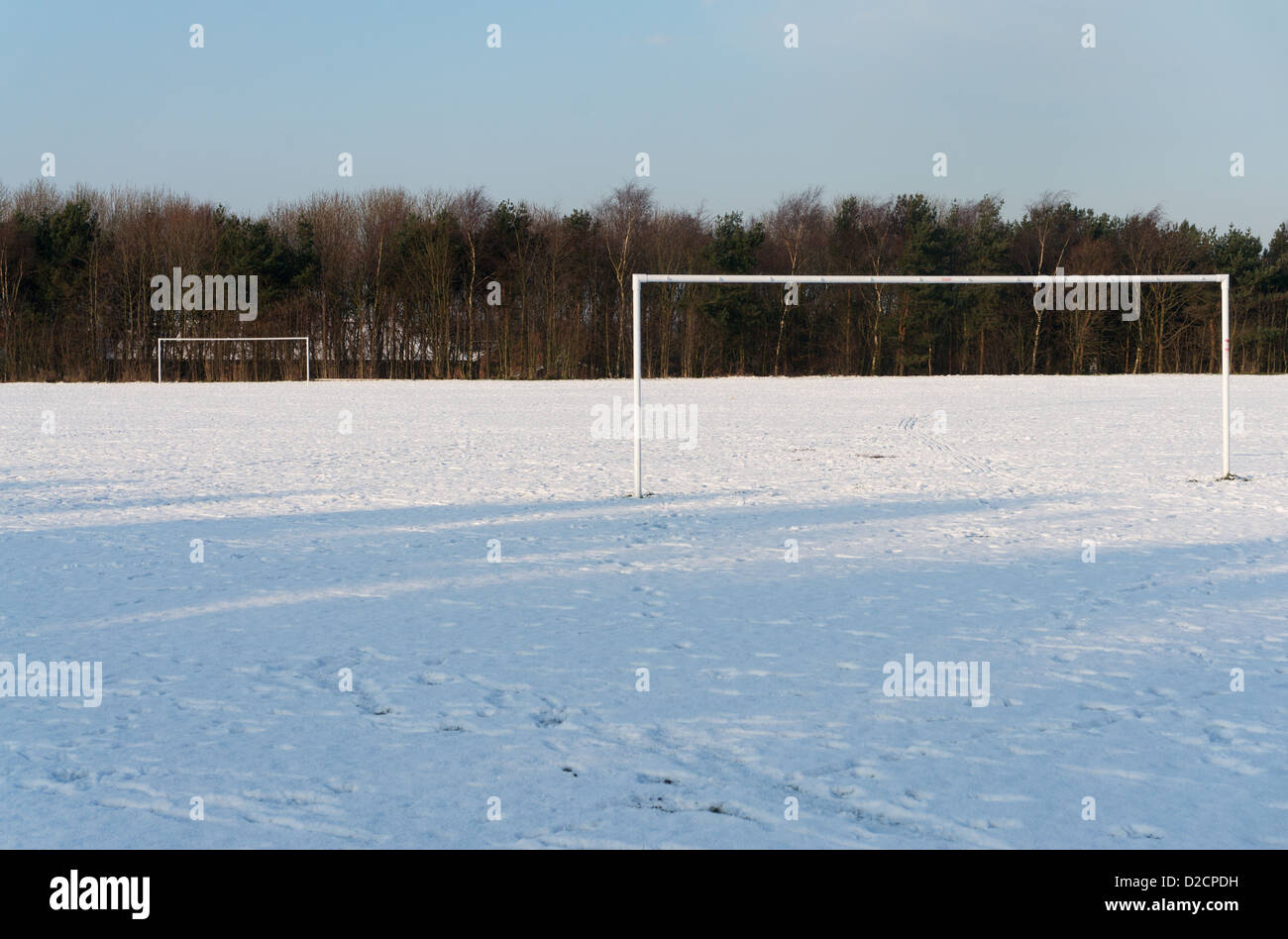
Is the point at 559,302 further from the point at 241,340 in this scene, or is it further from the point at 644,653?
the point at 644,653

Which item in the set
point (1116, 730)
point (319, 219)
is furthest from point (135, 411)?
point (319, 219)

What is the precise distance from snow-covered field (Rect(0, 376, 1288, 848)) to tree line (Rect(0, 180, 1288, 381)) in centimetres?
3734

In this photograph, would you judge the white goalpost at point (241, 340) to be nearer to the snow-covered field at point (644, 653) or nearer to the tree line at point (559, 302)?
the tree line at point (559, 302)

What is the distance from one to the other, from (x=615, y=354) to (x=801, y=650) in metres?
46.8

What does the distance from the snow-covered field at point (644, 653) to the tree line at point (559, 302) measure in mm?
37339

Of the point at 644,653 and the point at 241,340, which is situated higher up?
the point at 241,340

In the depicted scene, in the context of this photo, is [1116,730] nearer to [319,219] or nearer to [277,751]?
[277,751]

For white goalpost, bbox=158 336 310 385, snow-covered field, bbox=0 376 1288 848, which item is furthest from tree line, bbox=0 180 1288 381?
snow-covered field, bbox=0 376 1288 848

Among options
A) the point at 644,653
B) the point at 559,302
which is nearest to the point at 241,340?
the point at 559,302

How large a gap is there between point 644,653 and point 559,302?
47.3 m

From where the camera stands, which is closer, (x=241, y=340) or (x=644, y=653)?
(x=644, y=653)

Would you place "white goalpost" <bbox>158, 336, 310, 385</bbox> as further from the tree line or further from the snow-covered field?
the snow-covered field

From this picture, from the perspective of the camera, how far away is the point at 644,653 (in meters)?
5.87

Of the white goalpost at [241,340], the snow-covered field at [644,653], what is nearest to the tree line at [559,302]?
the white goalpost at [241,340]
